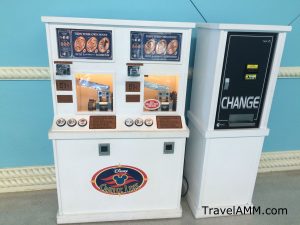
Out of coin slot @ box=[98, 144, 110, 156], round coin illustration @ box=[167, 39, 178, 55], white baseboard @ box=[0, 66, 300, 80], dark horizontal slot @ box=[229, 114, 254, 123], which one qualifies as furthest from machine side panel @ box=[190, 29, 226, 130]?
white baseboard @ box=[0, 66, 300, 80]

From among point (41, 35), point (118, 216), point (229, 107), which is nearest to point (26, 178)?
point (118, 216)

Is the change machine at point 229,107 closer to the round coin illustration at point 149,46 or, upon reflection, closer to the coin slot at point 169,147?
the coin slot at point 169,147

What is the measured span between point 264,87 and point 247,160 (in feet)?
1.89

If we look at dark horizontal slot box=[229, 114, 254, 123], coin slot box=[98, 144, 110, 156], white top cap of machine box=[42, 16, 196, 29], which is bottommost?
coin slot box=[98, 144, 110, 156]

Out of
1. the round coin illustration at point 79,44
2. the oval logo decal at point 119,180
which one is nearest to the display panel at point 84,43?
the round coin illustration at point 79,44

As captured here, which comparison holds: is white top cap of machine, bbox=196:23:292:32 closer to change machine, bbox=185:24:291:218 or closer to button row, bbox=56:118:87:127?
change machine, bbox=185:24:291:218

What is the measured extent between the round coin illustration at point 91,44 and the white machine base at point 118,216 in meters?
1.23

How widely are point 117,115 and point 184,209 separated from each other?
1025 millimetres

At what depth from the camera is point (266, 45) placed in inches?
64.5

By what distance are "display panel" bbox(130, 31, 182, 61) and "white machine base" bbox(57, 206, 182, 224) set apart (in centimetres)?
118

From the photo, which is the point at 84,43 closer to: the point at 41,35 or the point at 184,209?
the point at 41,35

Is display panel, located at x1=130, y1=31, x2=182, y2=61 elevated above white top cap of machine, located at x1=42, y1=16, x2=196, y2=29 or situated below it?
below

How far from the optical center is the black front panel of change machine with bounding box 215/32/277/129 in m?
1.62

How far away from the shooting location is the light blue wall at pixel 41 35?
183cm
